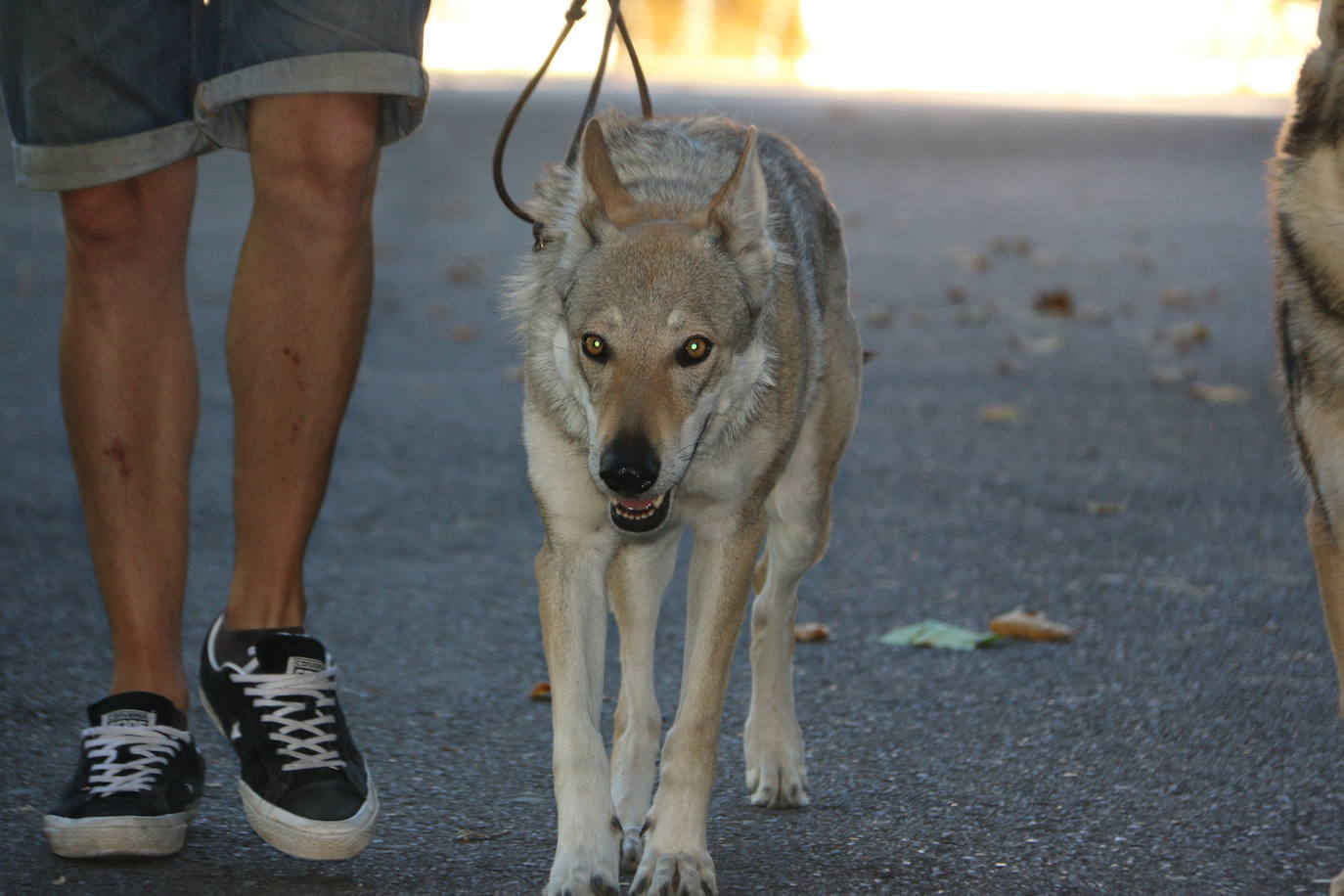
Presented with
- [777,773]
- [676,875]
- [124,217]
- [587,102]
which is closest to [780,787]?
[777,773]

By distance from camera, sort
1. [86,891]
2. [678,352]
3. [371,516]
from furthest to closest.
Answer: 1. [371,516]
2. [678,352]
3. [86,891]

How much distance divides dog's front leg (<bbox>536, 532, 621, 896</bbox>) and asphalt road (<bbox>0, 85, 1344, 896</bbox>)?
0.16 meters

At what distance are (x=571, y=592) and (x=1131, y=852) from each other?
1.20 m

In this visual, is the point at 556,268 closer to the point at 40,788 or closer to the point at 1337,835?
the point at 40,788

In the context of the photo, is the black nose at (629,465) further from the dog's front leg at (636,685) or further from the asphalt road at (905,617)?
the asphalt road at (905,617)

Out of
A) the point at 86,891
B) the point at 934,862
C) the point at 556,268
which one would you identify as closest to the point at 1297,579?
the point at 934,862

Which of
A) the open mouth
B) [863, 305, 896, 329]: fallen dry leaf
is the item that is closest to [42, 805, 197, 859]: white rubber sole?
the open mouth

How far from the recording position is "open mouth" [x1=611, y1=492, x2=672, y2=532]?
332 cm

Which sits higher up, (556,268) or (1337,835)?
(556,268)

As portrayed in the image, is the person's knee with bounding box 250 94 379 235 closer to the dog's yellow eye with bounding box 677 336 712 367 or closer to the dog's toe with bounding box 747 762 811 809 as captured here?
the dog's yellow eye with bounding box 677 336 712 367

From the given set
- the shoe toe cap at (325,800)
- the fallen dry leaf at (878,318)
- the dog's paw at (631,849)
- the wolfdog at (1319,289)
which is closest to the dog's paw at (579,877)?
the dog's paw at (631,849)

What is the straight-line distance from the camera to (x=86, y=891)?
10.4 ft

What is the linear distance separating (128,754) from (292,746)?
1.07 ft

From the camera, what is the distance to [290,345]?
12.0 feet
